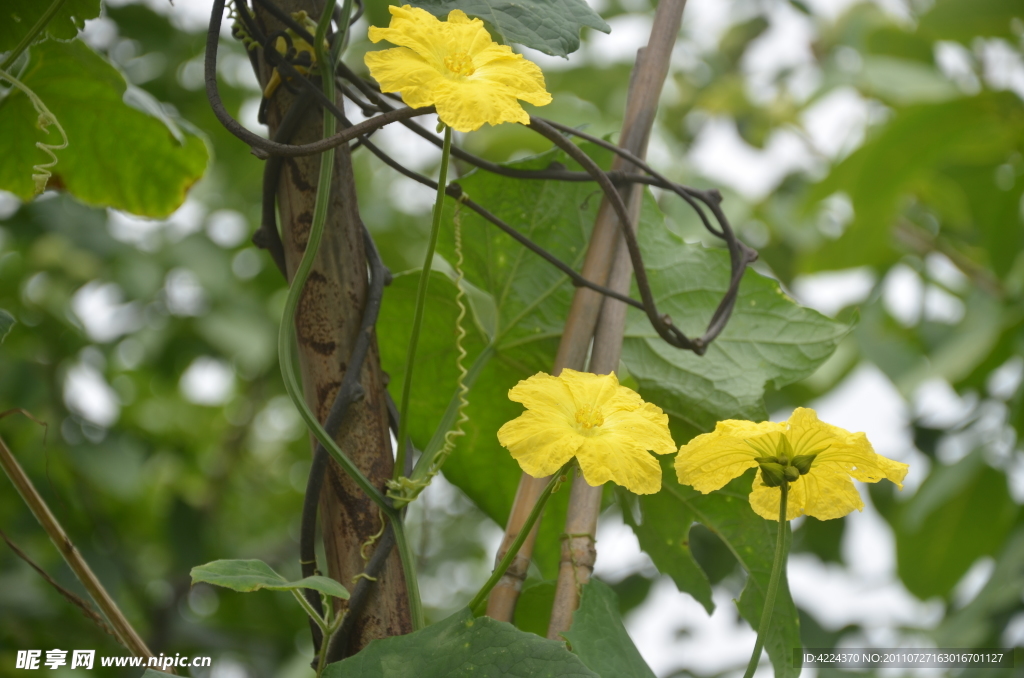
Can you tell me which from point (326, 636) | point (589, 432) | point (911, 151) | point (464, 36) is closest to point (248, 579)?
point (326, 636)

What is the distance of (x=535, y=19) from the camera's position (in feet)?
1.37

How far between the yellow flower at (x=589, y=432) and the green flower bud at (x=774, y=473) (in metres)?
0.05

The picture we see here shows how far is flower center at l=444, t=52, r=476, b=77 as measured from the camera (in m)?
0.37

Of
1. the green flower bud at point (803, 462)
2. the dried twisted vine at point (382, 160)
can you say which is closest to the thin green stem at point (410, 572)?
the dried twisted vine at point (382, 160)

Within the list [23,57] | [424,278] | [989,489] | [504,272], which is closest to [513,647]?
[424,278]

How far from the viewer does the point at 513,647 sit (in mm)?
370

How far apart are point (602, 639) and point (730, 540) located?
0.18 m

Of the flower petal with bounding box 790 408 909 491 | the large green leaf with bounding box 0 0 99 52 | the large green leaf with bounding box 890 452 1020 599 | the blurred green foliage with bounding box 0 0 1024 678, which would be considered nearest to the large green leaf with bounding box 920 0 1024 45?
the blurred green foliage with bounding box 0 0 1024 678

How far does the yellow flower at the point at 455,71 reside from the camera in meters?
0.34

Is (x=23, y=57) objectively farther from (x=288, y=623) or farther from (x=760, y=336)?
(x=288, y=623)

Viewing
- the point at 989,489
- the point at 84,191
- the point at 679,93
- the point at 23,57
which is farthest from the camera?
the point at 679,93

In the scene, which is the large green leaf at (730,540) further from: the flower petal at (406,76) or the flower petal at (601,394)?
the flower petal at (406,76)

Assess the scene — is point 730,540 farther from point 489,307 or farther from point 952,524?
point 952,524

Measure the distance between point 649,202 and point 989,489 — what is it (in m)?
1.24
